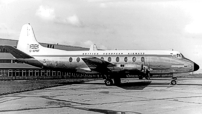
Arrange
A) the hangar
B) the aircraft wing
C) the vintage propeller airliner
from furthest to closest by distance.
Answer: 1. the hangar
2. the vintage propeller airliner
3. the aircraft wing

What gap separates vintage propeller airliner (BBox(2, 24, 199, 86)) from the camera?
24578 mm

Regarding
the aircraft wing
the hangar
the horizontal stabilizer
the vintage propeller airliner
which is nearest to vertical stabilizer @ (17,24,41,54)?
the vintage propeller airliner

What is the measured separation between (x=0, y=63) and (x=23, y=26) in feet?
85.1

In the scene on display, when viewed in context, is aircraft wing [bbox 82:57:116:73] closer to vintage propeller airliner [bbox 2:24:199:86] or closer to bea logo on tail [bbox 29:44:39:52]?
vintage propeller airliner [bbox 2:24:199:86]

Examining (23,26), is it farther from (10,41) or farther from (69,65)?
(10,41)

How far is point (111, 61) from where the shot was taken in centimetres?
2694

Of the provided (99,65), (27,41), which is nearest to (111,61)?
(99,65)

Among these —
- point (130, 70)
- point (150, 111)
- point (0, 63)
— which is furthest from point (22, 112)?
point (0, 63)

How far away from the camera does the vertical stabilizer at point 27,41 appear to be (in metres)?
30.0

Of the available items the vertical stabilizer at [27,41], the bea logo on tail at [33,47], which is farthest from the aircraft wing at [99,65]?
the vertical stabilizer at [27,41]

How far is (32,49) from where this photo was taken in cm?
3002

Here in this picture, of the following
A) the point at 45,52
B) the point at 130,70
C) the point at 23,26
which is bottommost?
the point at 130,70

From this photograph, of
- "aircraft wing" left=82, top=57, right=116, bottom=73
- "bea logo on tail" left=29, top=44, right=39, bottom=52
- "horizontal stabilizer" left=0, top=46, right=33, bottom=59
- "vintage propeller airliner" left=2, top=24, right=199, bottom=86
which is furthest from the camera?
"bea logo on tail" left=29, top=44, right=39, bottom=52

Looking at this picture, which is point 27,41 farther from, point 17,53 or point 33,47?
point 17,53
